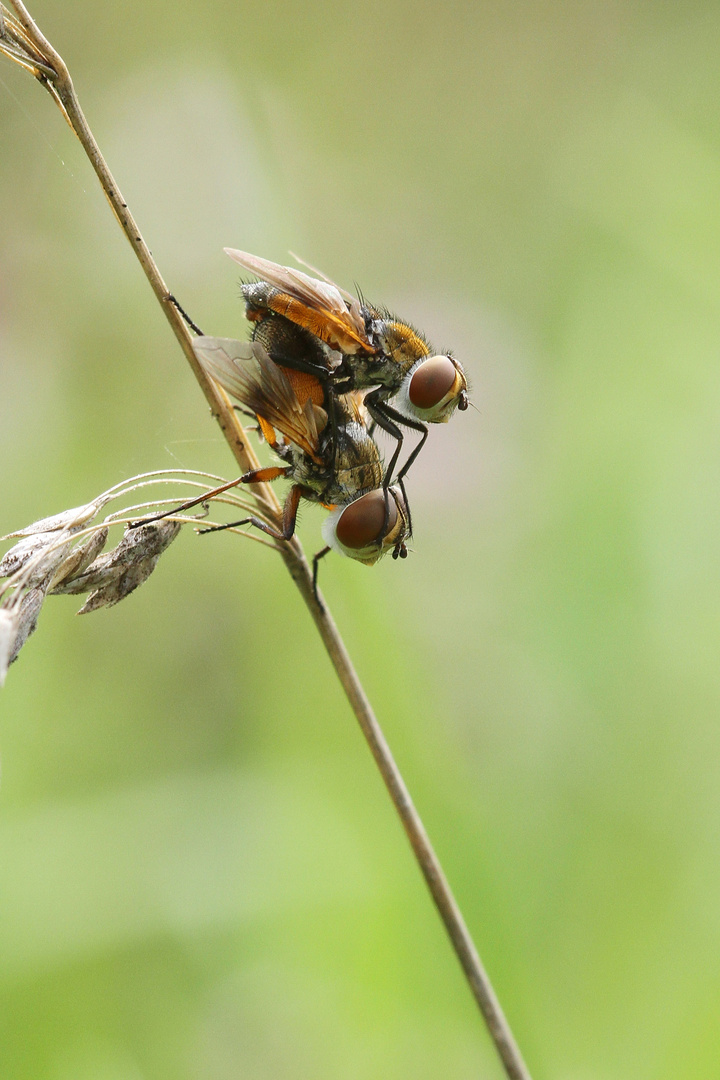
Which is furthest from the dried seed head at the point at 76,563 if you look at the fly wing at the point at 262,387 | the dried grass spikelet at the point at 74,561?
the fly wing at the point at 262,387

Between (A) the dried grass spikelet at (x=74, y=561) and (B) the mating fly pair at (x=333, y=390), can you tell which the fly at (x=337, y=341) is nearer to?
(B) the mating fly pair at (x=333, y=390)

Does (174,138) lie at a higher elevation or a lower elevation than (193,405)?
higher

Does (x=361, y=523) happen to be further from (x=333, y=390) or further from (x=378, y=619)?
(x=378, y=619)

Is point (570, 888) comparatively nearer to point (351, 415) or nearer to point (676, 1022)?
point (676, 1022)

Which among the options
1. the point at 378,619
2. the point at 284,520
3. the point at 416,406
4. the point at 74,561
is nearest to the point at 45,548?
the point at 74,561

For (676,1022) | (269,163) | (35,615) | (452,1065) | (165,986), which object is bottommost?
(165,986)

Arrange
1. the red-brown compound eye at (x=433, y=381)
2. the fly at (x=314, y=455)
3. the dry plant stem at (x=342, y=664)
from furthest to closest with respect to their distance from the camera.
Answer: the red-brown compound eye at (x=433, y=381)
the fly at (x=314, y=455)
the dry plant stem at (x=342, y=664)

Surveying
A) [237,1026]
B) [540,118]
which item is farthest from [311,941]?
[540,118]
